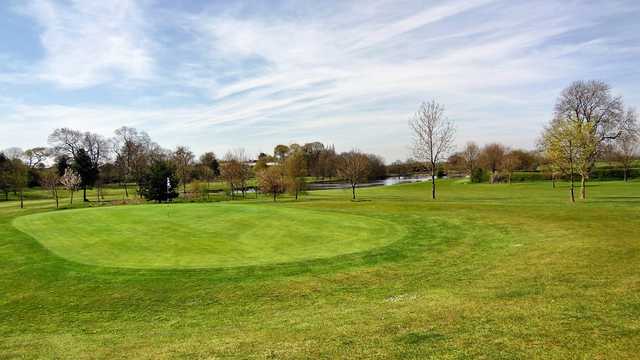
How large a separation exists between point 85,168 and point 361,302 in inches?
3094

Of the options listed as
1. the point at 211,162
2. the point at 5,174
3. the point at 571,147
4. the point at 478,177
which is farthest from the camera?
the point at 211,162

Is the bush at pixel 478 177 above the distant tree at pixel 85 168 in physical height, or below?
below

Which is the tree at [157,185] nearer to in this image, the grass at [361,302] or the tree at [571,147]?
the grass at [361,302]

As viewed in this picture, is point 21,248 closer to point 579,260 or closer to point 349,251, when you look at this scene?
point 349,251

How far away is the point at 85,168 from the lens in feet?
250

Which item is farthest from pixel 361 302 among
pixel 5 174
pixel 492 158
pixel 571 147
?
pixel 492 158

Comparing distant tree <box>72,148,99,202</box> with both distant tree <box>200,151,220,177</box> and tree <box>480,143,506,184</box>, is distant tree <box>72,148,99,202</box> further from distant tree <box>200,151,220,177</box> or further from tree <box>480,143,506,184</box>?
tree <box>480,143,506,184</box>

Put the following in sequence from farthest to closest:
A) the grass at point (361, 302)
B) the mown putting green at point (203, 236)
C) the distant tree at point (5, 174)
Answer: the distant tree at point (5, 174)
the mown putting green at point (203, 236)
the grass at point (361, 302)

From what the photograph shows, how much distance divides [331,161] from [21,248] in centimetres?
11211

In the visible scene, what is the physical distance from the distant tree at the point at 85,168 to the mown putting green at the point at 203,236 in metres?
51.5

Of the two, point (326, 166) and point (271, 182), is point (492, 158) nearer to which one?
point (326, 166)

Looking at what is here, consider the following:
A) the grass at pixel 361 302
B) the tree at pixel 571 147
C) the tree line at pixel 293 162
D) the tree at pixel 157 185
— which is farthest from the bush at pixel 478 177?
the grass at pixel 361 302

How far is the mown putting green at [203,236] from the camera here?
16.7 m

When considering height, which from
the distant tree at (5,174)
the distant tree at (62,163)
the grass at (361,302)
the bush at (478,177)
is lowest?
the grass at (361,302)
